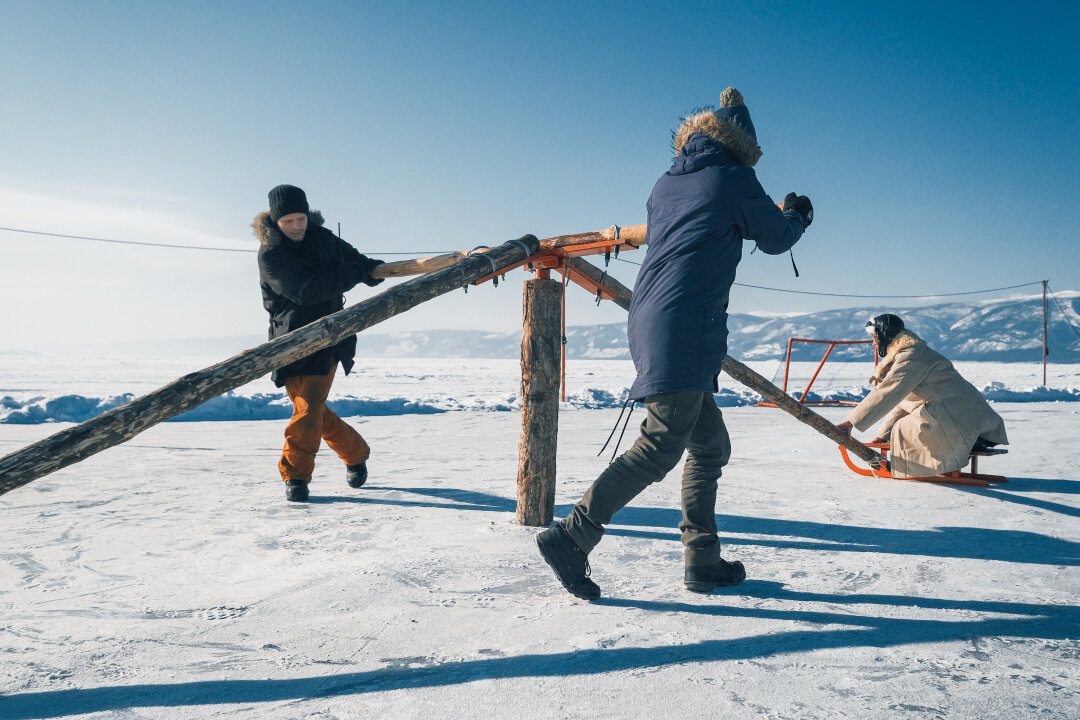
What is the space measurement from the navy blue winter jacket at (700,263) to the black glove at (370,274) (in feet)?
7.15

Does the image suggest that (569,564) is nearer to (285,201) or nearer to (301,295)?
(301,295)

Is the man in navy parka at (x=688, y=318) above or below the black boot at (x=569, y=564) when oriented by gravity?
above

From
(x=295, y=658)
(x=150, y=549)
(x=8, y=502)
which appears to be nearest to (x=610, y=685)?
(x=295, y=658)

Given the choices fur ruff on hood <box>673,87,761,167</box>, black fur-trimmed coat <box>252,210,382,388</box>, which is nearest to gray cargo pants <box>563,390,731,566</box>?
fur ruff on hood <box>673,87,761,167</box>

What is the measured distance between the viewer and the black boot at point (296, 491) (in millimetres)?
3508

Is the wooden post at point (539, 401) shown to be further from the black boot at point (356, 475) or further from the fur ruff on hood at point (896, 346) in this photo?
the fur ruff on hood at point (896, 346)

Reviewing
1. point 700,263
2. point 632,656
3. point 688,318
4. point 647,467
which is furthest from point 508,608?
point 700,263

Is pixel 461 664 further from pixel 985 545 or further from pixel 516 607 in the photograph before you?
pixel 985 545

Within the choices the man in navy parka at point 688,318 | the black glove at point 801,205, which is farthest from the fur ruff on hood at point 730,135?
the black glove at point 801,205

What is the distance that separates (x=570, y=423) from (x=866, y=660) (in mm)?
6723

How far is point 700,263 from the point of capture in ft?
6.81

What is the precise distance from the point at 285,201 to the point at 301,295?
501 millimetres

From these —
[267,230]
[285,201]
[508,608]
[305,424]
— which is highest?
[285,201]

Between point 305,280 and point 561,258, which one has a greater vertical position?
point 561,258
